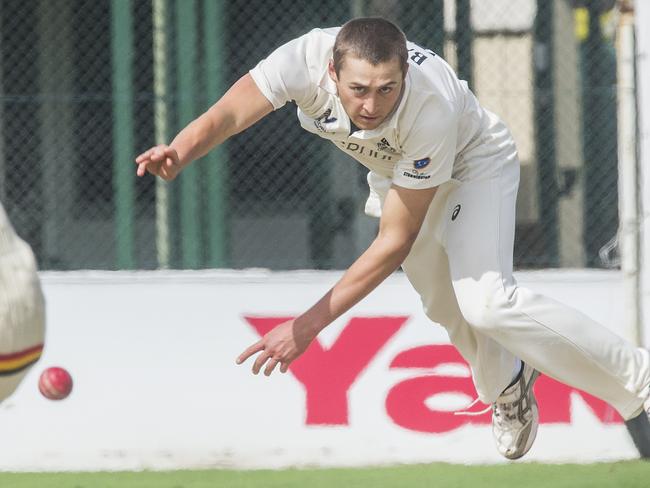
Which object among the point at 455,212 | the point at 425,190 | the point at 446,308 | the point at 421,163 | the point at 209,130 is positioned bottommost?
the point at 446,308

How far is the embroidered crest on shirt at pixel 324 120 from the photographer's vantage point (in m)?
4.34

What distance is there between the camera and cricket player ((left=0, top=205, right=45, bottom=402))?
2820mm

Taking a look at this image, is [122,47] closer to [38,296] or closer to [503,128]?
[503,128]

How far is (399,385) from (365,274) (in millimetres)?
1937

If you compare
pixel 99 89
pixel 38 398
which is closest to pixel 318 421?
pixel 38 398

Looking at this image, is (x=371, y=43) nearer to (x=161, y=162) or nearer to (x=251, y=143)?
(x=161, y=162)

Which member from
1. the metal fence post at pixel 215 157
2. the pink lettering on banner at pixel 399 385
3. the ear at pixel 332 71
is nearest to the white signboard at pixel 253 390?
the pink lettering on banner at pixel 399 385

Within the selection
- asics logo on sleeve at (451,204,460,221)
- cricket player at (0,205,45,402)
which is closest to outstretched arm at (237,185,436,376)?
asics logo on sleeve at (451,204,460,221)

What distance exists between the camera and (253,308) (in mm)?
6215

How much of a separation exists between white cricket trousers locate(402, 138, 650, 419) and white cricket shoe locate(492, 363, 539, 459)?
0.42 m

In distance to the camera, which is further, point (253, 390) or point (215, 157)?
point (215, 157)

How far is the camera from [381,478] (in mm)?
5641

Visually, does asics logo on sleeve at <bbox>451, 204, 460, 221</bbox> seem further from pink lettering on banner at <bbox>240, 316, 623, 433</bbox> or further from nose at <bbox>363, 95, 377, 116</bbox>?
pink lettering on banner at <bbox>240, 316, 623, 433</bbox>

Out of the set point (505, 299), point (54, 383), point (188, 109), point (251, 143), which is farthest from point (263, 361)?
point (251, 143)
